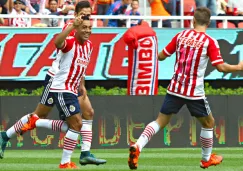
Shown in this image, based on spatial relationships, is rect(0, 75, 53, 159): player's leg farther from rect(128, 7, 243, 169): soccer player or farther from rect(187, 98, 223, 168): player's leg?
rect(187, 98, 223, 168): player's leg

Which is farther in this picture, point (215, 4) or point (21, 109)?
point (215, 4)

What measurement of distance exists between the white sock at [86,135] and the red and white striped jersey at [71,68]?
860 millimetres

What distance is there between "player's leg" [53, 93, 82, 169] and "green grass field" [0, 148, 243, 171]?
0.26m

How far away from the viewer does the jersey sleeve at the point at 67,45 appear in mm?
11738

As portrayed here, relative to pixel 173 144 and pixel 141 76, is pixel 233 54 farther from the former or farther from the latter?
pixel 173 144

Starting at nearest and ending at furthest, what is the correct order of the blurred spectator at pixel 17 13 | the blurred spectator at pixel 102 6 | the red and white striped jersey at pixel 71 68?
the red and white striped jersey at pixel 71 68, the blurred spectator at pixel 17 13, the blurred spectator at pixel 102 6

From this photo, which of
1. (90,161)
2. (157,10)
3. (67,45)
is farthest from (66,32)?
(157,10)

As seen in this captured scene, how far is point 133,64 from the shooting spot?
19.3m

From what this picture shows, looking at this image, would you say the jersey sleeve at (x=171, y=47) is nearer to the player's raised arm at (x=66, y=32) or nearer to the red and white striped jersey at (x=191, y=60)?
the red and white striped jersey at (x=191, y=60)

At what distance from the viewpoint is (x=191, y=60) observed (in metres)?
11.8

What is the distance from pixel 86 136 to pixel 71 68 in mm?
1173

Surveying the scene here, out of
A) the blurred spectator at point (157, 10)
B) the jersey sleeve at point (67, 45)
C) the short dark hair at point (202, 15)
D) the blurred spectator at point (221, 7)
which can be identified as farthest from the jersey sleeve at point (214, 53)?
the blurred spectator at point (221, 7)

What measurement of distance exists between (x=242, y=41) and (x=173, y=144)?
4328mm

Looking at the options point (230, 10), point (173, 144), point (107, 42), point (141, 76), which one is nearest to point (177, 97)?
point (173, 144)
